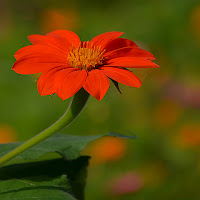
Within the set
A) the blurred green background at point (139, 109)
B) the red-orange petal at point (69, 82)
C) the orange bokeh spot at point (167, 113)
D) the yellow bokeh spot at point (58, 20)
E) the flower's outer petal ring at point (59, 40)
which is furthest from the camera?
the yellow bokeh spot at point (58, 20)

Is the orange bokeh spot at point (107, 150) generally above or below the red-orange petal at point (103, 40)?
below

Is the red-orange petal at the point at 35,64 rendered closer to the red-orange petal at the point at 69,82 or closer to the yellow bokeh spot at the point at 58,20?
the red-orange petal at the point at 69,82

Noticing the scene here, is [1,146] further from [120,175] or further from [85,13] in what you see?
[85,13]

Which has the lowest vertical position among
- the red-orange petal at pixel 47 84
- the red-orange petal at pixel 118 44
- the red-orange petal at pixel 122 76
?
the red-orange petal at pixel 47 84

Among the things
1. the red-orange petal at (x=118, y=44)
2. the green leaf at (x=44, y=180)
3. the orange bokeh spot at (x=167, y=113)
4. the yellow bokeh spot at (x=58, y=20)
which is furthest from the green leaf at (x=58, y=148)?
the yellow bokeh spot at (x=58, y=20)

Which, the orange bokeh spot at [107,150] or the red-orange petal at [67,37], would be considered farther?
the orange bokeh spot at [107,150]

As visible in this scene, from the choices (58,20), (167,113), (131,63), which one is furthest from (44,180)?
(58,20)

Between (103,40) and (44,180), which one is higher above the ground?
(103,40)

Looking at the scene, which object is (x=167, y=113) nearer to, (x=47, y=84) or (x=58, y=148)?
(x=58, y=148)
